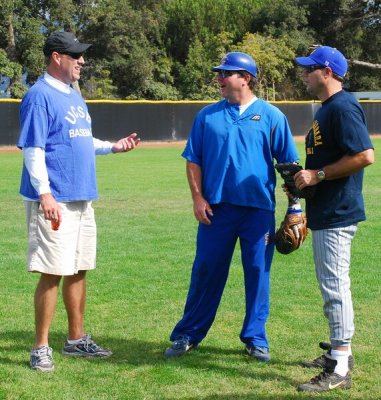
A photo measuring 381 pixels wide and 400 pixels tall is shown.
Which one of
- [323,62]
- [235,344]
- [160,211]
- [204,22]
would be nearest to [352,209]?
[323,62]

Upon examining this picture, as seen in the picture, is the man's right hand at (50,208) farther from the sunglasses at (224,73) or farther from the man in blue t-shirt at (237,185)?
the sunglasses at (224,73)

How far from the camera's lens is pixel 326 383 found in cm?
442

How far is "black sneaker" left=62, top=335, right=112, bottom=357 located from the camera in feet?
16.7

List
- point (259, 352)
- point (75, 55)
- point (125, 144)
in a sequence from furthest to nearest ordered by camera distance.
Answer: point (125, 144), point (259, 352), point (75, 55)

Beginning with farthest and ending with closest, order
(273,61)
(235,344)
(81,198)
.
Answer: (273,61), (235,344), (81,198)

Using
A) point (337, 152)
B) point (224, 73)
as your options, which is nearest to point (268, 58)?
point (224, 73)

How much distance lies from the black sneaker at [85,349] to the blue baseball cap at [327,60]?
91.7 inches

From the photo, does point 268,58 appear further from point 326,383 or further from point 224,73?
point 326,383

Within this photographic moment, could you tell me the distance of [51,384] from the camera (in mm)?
4516

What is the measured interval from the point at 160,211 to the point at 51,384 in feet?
25.6

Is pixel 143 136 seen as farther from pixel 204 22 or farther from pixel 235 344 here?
pixel 235 344

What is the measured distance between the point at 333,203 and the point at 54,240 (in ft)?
5.81

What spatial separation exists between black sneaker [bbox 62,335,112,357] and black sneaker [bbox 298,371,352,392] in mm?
1431

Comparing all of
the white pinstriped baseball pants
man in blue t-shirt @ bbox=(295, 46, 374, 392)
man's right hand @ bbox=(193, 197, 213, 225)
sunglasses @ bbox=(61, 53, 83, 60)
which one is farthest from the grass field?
sunglasses @ bbox=(61, 53, 83, 60)
